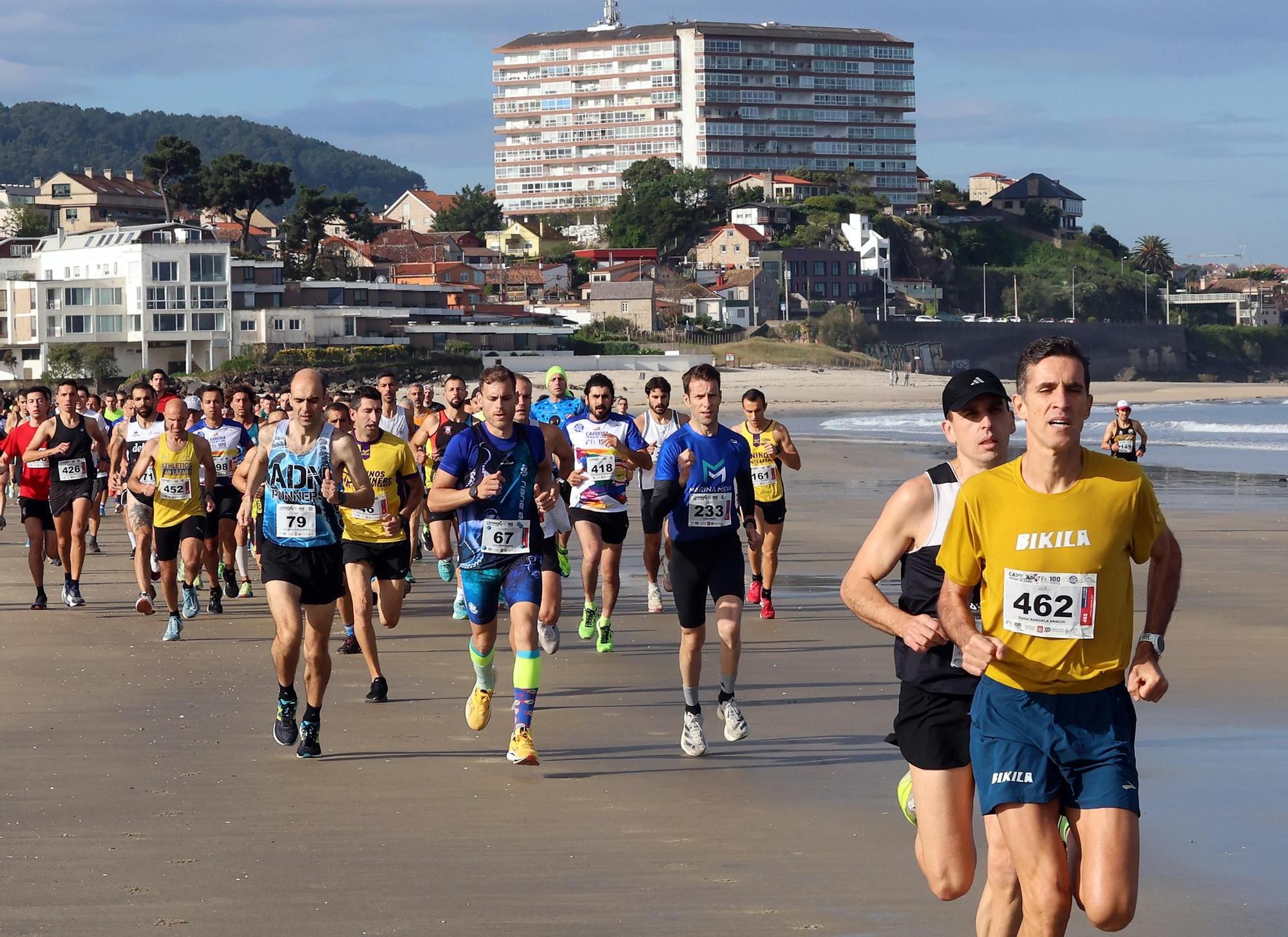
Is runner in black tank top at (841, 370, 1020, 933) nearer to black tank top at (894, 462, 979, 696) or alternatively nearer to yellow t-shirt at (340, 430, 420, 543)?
black tank top at (894, 462, 979, 696)

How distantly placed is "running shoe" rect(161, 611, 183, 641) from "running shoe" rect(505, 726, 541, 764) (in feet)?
15.6

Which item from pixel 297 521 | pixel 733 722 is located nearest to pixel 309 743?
pixel 297 521

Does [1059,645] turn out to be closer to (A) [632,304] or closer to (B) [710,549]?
(B) [710,549]

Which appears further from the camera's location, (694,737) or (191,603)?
(191,603)

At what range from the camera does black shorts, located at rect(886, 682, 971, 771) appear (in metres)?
4.80

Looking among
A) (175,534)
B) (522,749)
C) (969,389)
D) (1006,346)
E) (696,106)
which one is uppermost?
(696,106)

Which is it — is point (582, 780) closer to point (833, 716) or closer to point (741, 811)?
point (741, 811)

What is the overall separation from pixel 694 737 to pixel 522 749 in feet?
2.80

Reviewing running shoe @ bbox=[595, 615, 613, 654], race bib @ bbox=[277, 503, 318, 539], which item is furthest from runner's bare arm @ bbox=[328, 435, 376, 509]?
running shoe @ bbox=[595, 615, 613, 654]

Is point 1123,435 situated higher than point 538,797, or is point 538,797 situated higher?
point 1123,435

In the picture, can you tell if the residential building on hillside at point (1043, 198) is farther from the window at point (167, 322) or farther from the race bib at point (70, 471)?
the race bib at point (70, 471)

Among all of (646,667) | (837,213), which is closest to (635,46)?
(837,213)

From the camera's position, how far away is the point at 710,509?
818 cm

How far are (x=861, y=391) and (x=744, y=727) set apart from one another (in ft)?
245
